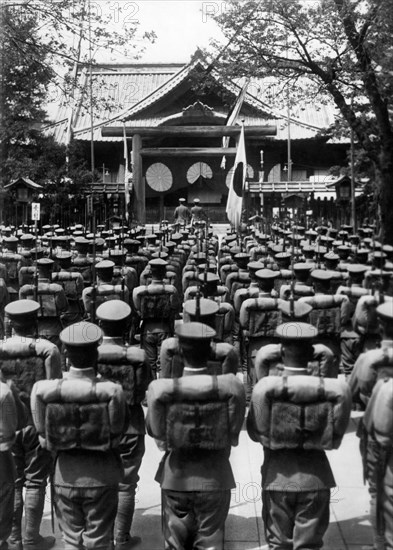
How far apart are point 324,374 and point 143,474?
165cm

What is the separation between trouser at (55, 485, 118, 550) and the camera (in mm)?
3773

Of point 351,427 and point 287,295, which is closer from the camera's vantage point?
point 351,427

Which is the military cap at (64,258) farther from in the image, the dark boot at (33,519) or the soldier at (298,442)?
the soldier at (298,442)

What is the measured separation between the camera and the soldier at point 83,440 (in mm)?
3775

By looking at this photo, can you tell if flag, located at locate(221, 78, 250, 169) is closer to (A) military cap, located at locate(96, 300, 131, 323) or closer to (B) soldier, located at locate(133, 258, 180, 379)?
(B) soldier, located at locate(133, 258, 180, 379)

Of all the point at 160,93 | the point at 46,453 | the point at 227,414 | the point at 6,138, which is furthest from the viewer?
the point at 160,93

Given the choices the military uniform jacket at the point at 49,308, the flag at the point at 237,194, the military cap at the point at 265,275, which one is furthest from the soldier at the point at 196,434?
the flag at the point at 237,194

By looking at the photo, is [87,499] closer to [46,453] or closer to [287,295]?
[46,453]

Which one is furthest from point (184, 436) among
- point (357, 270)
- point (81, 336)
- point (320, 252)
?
point (320, 252)

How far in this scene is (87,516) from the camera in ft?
12.6

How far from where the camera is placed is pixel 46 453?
4.58 m

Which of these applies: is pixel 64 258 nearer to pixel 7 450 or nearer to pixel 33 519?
pixel 33 519

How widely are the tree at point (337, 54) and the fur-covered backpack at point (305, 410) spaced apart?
8.34m

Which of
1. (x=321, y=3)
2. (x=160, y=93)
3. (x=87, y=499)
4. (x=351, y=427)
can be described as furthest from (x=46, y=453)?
(x=160, y=93)
